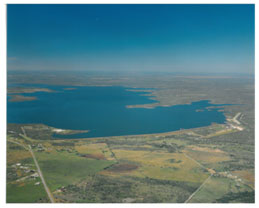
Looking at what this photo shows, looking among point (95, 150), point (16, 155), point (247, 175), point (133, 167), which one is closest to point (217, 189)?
point (247, 175)

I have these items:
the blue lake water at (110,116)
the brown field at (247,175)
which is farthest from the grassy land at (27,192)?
the brown field at (247,175)

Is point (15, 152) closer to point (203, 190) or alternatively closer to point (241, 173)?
point (203, 190)

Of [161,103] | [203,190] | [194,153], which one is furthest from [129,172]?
[161,103]

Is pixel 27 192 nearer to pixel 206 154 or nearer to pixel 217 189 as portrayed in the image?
pixel 217 189

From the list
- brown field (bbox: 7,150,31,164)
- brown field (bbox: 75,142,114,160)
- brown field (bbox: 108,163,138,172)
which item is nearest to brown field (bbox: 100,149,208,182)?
brown field (bbox: 108,163,138,172)

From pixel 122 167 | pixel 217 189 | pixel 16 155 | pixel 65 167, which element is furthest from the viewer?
pixel 16 155

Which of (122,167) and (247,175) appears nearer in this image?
(247,175)

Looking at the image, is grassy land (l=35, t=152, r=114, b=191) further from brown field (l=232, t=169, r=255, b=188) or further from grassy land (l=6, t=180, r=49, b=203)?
brown field (l=232, t=169, r=255, b=188)
